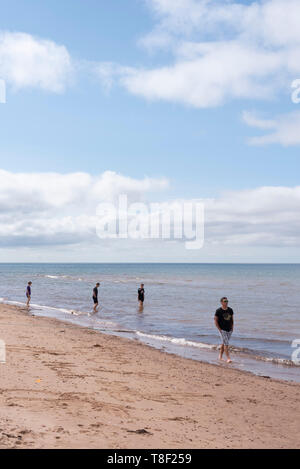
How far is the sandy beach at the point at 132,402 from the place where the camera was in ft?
16.7

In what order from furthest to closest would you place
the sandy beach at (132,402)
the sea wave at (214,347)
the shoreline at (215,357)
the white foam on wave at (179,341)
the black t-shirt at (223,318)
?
the white foam on wave at (179,341)
the sea wave at (214,347)
the black t-shirt at (223,318)
the shoreline at (215,357)
the sandy beach at (132,402)

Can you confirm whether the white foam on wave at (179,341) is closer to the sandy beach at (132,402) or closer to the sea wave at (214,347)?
the sea wave at (214,347)

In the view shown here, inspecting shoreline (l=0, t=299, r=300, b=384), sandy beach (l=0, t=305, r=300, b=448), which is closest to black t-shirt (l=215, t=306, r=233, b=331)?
shoreline (l=0, t=299, r=300, b=384)

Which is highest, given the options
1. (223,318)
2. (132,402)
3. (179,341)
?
(223,318)

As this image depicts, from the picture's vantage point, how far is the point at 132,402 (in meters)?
6.76

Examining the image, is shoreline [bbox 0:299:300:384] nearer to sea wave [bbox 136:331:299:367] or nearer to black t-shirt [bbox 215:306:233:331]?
sea wave [bbox 136:331:299:367]

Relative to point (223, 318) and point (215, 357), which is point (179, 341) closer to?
point (215, 357)

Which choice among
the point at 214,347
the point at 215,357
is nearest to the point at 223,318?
the point at 215,357

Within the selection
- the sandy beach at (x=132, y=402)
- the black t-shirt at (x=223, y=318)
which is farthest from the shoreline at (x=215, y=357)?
the black t-shirt at (x=223, y=318)

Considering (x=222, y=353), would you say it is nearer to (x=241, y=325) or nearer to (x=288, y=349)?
(x=288, y=349)

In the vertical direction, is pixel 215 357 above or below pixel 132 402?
below

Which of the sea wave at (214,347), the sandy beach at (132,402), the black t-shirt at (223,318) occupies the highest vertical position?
the black t-shirt at (223,318)

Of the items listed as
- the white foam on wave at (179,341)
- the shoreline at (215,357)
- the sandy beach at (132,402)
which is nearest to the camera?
the sandy beach at (132,402)
